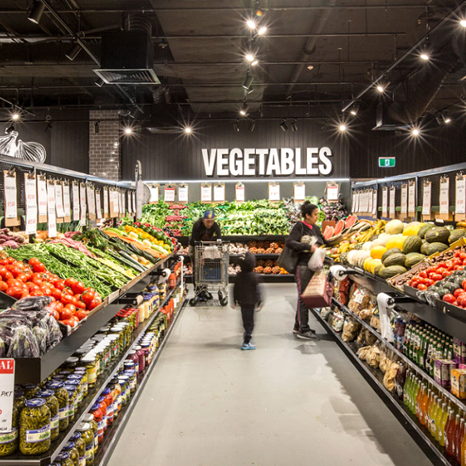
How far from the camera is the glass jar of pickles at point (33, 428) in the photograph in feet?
6.57

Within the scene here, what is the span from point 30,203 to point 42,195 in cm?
25

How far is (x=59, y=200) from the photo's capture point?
172 inches

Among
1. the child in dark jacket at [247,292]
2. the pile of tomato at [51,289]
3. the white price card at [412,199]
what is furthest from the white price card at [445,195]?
the pile of tomato at [51,289]

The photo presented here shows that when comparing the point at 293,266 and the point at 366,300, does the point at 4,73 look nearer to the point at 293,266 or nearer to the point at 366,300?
the point at 293,266

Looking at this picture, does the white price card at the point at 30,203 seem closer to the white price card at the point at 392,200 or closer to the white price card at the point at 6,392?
the white price card at the point at 6,392

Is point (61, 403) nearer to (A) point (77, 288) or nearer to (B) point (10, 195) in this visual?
(A) point (77, 288)

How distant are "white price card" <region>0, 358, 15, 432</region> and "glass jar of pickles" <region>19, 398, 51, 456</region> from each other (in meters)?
0.09

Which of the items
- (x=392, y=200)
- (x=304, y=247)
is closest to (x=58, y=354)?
(x=304, y=247)

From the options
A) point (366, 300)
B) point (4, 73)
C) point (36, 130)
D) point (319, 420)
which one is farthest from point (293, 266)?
point (36, 130)

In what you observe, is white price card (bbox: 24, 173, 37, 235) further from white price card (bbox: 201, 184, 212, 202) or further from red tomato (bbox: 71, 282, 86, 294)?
white price card (bbox: 201, 184, 212, 202)

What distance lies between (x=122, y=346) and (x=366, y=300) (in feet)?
9.29

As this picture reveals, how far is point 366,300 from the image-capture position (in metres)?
5.23

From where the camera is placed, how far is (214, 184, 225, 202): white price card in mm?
11883

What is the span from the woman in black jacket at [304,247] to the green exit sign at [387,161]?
7.51m
